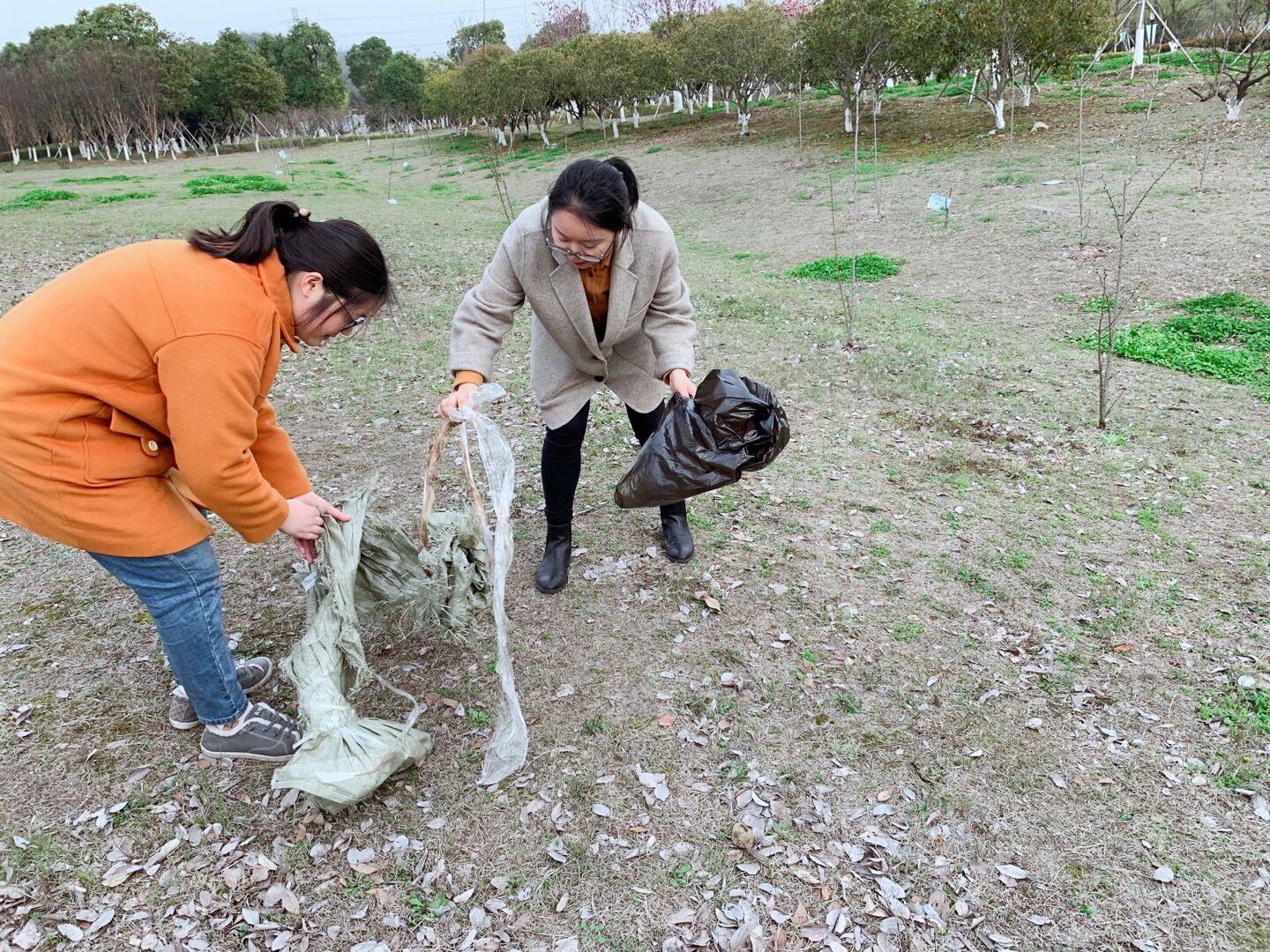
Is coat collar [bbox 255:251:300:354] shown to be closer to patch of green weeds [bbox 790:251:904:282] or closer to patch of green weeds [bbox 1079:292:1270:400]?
patch of green weeds [bbox 1079:292:1270:400]

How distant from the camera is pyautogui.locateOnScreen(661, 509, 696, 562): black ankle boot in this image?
3.53m

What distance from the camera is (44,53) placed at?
136ft

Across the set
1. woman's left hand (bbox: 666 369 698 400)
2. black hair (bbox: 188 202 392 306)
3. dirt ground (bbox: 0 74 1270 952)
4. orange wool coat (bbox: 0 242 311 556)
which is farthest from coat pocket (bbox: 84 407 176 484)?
woman's left hand (bbox: 666 369 698 400)

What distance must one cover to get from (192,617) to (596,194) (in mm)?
1693

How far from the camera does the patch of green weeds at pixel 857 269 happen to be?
28.6ft

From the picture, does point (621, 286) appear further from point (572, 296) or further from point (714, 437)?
point (714, 437)

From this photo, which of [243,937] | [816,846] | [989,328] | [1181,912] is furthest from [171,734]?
[989,328]

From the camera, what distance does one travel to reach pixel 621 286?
2.70 m

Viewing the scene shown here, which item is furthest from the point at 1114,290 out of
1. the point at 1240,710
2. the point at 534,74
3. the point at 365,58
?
the point at 365,58

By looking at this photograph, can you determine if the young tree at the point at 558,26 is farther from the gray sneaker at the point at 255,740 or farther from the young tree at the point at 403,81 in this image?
the gray sneaker at the point at 255,740

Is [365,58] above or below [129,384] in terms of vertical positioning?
above

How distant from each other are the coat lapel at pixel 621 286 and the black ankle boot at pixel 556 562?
3.28 feet

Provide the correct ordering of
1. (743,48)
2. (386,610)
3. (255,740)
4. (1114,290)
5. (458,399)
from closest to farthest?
(255,740) < (458,399) < (386,610) < (1114,290) < (743,48)

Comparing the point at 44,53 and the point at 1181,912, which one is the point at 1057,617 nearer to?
the point at 1181,912
